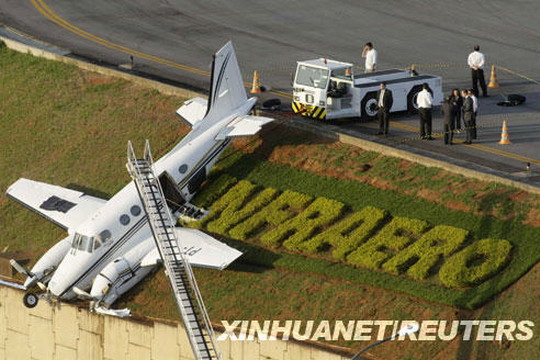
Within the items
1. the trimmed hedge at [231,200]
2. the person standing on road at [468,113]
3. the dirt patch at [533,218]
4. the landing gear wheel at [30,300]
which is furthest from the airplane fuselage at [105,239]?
the dirt patch at [533,218]

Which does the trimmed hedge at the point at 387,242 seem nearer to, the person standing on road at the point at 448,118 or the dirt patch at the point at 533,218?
the dirt patch at the point at 533,218

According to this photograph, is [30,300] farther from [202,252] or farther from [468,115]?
[468,115]

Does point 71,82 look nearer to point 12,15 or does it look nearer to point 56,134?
point 56,134

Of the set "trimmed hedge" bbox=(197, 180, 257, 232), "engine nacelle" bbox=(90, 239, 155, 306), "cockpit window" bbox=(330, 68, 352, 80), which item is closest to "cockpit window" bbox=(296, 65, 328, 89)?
"cockpit window" bbox=(330, 68, 352, 80)

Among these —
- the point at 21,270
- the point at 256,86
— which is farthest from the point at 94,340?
the point at 256,86

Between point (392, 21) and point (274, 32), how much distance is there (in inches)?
276

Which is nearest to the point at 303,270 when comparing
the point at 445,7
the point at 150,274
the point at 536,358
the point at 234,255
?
the point at 234,255

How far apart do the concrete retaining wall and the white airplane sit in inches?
35.0

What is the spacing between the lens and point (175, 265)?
51219 mm

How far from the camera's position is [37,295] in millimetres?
54469

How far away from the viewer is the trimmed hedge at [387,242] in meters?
51.2

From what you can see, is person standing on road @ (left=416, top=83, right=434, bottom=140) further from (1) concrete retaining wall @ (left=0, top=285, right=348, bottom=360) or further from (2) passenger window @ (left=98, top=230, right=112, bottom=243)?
(1) concrete retaining wall @ (left=0, top=285, right=348, bottom=360)

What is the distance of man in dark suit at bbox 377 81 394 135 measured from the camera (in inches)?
2303

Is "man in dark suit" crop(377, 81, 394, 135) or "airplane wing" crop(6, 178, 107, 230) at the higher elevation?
"man in dark suit" crop(377, 81, 394, 135)
